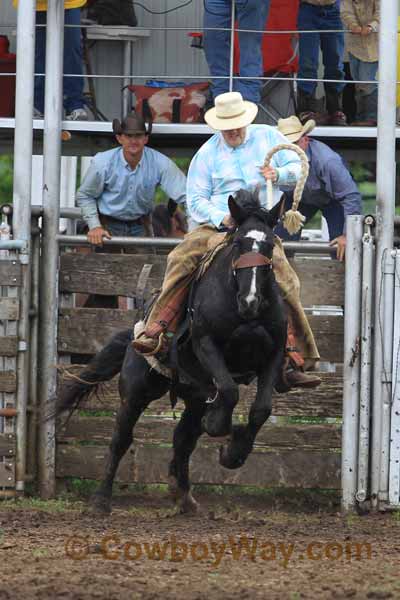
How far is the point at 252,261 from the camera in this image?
8477 millimetres

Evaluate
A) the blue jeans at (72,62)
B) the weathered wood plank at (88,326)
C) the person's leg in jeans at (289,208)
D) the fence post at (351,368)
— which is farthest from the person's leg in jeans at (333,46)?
the weathered wood plank at (88,326)

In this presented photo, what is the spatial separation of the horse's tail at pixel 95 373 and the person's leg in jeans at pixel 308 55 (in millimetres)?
3582

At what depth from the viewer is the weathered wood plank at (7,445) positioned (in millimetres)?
11023

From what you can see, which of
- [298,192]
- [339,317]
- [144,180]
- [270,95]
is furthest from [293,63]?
[298,192]

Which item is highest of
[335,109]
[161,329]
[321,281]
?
[335,109]

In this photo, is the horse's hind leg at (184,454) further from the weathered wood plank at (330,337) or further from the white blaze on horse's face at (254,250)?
the white blaze on horse's face at (254,250)

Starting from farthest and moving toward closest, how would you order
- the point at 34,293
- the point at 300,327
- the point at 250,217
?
the point at 34,293 < the point at 300,327 < the point at 250,217

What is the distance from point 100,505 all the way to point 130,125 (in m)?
3.41

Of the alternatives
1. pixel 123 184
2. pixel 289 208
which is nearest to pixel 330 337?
pixel 289 208

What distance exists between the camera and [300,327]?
9617 millimetres

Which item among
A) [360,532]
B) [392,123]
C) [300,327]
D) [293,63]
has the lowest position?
[360,532]

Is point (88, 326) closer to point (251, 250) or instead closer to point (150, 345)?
point (150, 345)

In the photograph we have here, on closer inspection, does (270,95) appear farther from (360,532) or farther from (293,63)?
(360,532)

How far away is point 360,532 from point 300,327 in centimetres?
153
